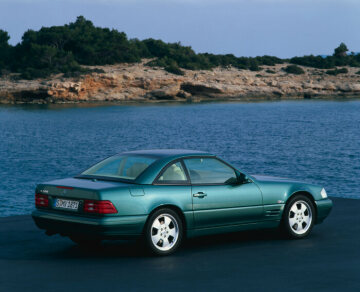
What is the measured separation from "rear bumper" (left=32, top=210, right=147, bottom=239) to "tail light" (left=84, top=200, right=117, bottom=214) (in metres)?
0.08

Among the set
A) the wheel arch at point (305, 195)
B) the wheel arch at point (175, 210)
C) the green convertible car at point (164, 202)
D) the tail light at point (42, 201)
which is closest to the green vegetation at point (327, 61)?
the wheel arch at point (305, 195)

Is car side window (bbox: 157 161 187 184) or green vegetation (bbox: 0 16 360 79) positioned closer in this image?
car side window (bbox: 157 161 187 184)

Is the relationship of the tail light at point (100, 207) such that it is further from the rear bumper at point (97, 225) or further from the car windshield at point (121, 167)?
the car windshield at point (121, 167)

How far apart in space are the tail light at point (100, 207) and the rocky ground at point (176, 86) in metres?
86.6

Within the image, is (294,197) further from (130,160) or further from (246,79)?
(246,79)

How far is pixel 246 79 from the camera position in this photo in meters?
108

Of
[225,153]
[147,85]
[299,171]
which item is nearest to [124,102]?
[147,85]

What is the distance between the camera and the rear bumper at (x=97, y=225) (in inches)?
320

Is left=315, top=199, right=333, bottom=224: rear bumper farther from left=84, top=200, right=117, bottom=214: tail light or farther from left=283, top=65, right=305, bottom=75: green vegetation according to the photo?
left=283, top=65, right=305, bottom=75: green vegetation

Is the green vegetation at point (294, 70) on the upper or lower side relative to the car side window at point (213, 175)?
upper

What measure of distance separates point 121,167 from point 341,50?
13161cm

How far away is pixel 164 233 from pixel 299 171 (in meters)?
26.8

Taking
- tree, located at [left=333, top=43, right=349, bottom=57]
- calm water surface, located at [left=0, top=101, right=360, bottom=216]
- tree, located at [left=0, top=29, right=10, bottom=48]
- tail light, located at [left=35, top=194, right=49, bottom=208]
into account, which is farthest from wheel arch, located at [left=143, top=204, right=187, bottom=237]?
tree, located at [left=333, top=43, right=349, bottom=57]

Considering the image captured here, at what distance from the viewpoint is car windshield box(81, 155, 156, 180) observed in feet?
29.1
